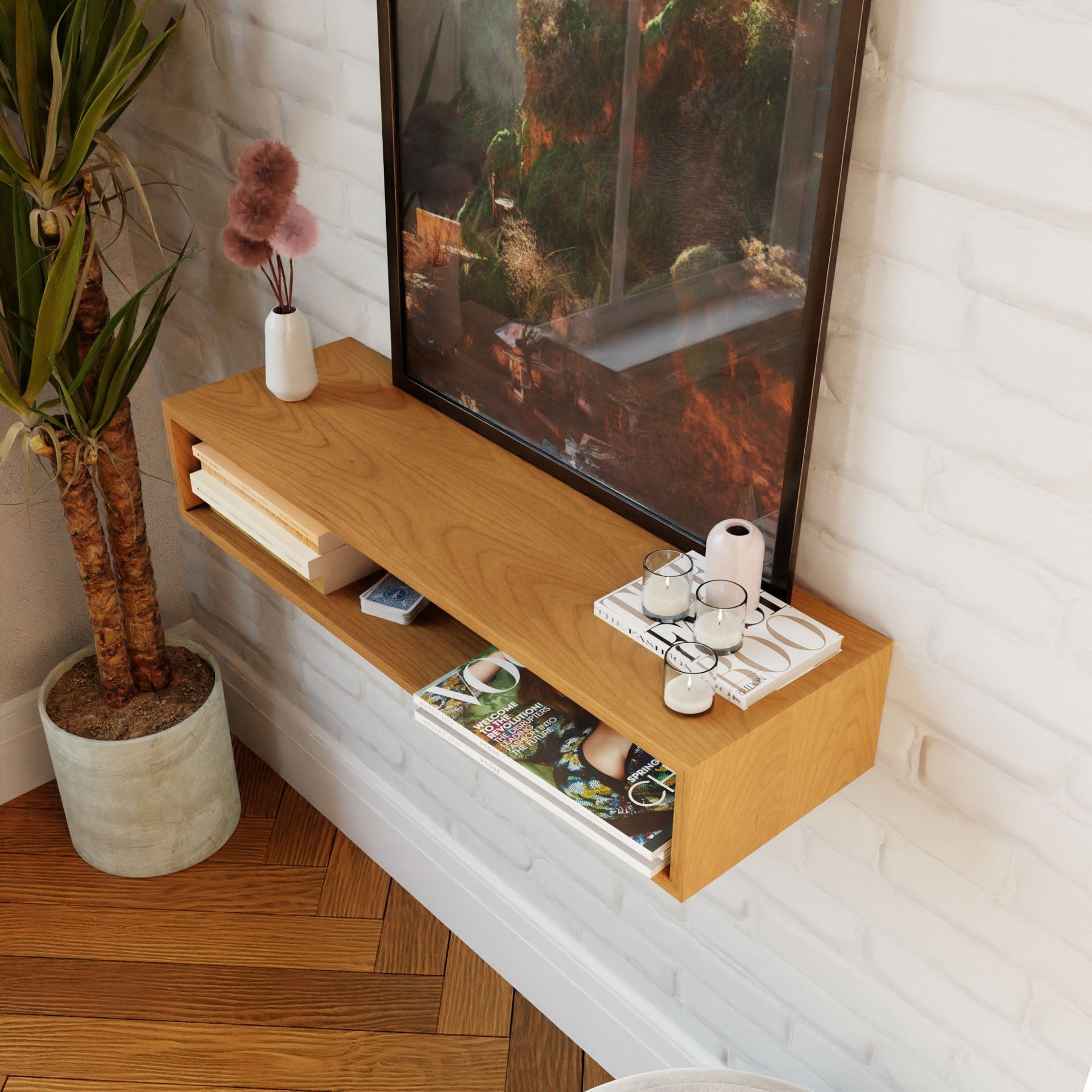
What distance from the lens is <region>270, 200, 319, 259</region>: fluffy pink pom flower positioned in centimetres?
144

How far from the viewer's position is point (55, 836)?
2271 mm

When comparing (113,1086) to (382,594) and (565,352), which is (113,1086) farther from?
(565,352)

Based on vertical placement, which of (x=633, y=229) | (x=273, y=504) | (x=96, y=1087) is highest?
(x=633, y=229)

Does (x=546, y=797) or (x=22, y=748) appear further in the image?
A: (x=22, y=748)

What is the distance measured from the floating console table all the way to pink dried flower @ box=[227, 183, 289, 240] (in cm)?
21

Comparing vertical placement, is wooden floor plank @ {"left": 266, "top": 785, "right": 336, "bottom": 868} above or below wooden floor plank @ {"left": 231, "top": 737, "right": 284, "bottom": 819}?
below

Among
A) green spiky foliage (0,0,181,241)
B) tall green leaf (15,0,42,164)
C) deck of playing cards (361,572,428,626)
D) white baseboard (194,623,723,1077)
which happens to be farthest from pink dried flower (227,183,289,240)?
white baseboard (194,623,723,1077)

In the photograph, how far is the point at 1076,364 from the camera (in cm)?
90

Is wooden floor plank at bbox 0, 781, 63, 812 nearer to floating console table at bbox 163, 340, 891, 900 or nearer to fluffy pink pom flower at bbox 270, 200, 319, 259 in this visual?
floating console table at bbox 163, 340, 891, 900

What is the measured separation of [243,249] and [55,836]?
1338 mm

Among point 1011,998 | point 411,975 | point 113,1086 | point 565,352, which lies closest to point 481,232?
point 565,352

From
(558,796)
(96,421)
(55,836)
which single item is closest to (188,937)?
(55,836)

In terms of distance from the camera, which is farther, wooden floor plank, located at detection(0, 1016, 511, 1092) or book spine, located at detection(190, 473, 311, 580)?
wooden floor plank, located at detection(0, 1016, 511, 1092)

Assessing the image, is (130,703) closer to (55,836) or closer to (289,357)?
(55,836)
